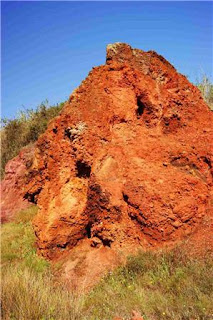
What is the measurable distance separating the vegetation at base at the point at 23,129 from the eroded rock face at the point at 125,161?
13503mm

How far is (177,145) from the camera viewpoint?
6043 millimetres

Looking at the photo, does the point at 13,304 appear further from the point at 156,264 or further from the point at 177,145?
the point at 177,145

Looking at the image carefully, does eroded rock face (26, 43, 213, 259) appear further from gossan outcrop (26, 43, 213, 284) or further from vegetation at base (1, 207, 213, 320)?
vegetation at base (1, 207, 213, 320)

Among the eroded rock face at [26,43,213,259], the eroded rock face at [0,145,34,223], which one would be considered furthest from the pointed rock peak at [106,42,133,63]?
the eroded rock face at [0,145,34,223]

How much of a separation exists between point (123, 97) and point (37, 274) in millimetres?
3710

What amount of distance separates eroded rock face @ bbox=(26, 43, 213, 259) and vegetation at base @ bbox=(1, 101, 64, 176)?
44.3 ft

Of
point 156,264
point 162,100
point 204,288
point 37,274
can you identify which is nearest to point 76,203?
A: point 37,274

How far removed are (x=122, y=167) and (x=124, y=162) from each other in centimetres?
10

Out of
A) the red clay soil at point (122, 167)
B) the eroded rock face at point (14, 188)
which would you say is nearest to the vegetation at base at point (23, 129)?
the eroded rock face at point (14, 188)

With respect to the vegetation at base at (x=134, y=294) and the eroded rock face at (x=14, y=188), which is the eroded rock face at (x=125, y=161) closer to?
the vegetation at base at (x=134, y=294)

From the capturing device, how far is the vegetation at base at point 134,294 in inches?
151

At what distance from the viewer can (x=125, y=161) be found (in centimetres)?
601

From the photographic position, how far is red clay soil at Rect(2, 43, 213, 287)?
542 cm

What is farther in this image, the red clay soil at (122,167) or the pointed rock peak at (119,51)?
the pointed rock peak at (119,51)
